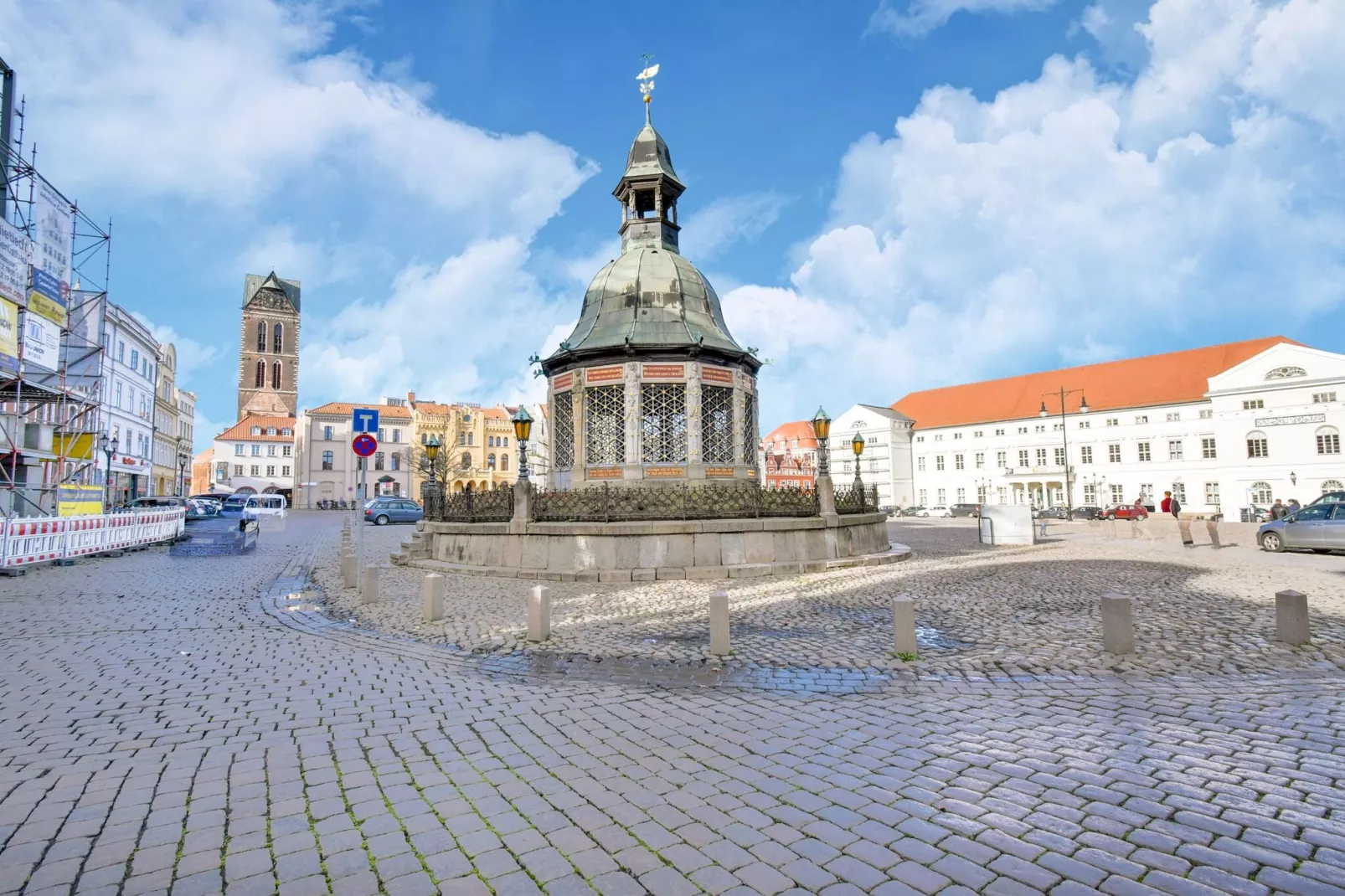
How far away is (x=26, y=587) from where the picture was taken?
42.3ft

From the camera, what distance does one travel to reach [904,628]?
6.89 meters

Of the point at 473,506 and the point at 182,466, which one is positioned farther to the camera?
the point at 182,466

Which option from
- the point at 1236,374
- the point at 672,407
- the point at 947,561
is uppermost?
the point at 1236,374

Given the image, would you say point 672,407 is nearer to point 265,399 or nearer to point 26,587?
point 26,587

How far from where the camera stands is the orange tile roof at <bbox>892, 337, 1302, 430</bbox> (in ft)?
195

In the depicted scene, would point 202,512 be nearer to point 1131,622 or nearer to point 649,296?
point 649,296

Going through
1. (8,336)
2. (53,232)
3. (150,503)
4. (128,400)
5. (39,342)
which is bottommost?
(150,503)

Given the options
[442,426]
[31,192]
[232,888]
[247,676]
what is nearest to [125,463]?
[31,192]

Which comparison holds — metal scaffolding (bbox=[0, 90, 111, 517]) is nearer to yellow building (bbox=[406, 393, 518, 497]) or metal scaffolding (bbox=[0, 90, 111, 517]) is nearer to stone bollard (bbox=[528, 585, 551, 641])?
stone bollard (bbox=[528, 585, 551, 641])

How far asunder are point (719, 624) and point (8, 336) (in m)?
25.0

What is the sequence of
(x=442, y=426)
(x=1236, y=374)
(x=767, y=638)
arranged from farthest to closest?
(x=442, y=426)
(x=1236, y=374)
(x=767, y=638)

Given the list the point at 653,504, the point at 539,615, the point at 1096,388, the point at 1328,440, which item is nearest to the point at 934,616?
the point at 539,615

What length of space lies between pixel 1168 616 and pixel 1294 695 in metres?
3.82

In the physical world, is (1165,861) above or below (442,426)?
below
